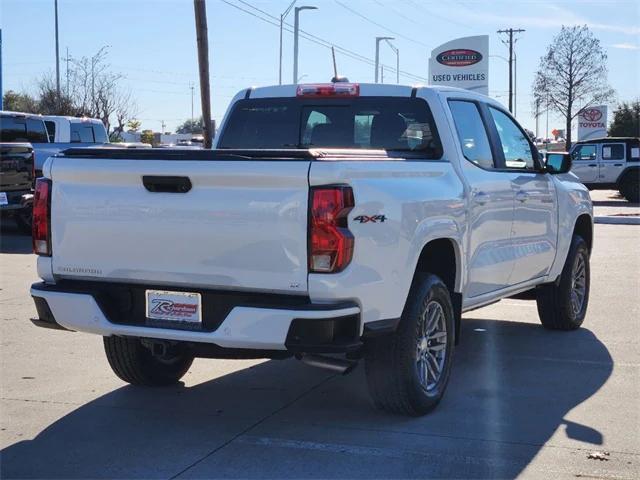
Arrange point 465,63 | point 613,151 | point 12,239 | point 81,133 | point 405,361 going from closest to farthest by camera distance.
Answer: point 405,361, point 12,239, point 81,133, point 613,151, point 465,63

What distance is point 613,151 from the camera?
30.3 meters

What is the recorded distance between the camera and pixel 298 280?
4750 mm

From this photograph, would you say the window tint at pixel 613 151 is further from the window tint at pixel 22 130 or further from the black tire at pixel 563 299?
the black tire at pixel 563 299

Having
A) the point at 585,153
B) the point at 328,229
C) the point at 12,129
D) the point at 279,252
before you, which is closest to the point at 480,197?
the point at 328,229

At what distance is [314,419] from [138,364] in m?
1.32

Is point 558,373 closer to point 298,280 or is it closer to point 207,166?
point 298,280

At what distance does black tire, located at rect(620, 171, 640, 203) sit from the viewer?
2973cm

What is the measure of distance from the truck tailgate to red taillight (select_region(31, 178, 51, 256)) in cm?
6

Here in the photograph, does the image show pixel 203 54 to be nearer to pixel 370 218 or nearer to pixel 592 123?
pixel 370 218

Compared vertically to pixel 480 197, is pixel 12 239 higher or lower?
lower

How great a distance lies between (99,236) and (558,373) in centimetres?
357

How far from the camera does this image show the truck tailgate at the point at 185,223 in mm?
4754

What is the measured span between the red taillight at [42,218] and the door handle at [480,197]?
8.98 ft

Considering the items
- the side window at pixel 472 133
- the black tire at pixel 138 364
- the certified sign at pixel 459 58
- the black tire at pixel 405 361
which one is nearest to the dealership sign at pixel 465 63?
the certified sign at pixel 459 58
